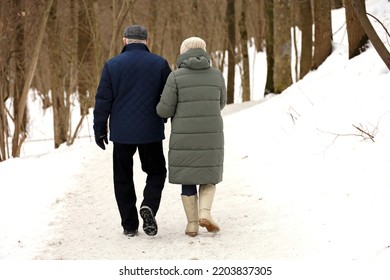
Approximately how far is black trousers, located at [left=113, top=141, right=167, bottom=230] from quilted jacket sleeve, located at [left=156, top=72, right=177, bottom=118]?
1.19ft

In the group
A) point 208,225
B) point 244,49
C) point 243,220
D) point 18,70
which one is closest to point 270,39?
point 244,49

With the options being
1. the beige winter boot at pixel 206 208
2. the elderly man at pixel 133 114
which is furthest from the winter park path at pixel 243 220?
the elderly man at pixel 133 114

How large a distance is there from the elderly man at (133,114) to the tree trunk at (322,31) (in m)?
6.80

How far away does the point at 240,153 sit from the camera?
9.32 meters

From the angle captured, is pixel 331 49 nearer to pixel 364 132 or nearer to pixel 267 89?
pixel 267 89

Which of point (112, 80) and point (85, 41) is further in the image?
point (85, 41)

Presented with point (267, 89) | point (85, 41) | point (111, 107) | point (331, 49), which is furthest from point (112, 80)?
point (85, 41)

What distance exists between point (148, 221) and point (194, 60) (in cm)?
151

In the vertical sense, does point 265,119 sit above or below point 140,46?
below

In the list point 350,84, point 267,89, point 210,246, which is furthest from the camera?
point 267,89

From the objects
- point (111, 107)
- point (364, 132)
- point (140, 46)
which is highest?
point (140, 46)

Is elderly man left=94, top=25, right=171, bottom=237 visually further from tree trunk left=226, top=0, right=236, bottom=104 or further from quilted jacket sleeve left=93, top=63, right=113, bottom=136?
tree trunk left=226, top=0, right=236, bottom=104

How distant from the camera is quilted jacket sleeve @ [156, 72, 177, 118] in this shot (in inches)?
215

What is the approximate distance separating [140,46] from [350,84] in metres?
4.14
